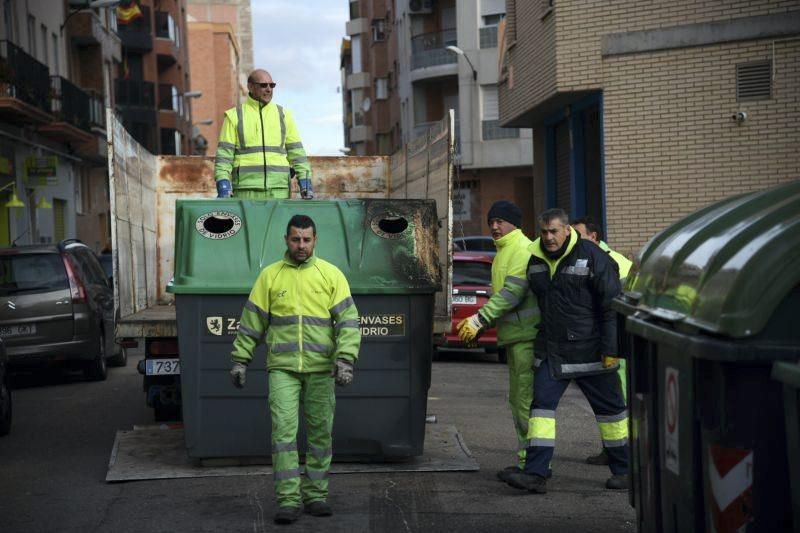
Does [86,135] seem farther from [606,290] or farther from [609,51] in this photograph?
[606,290]

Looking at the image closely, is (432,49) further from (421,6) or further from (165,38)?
(165,38)

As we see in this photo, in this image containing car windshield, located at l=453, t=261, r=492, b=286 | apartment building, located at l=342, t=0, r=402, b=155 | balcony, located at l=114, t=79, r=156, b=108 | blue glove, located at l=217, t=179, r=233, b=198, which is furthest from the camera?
apartment building, located at l=342, t=0, r=402, b=155

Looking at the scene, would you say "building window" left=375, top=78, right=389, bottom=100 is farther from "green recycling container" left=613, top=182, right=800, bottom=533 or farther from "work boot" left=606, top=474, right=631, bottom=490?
"green recycling container" left=613, top=182, right=800, bottom=533

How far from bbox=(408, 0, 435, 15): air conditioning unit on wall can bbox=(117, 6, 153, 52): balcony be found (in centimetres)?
1300

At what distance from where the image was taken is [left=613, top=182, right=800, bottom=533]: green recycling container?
4457mm

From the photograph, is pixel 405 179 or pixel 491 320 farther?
pixel 405 179

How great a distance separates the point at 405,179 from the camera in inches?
515

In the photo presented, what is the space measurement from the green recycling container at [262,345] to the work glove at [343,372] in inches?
56.5

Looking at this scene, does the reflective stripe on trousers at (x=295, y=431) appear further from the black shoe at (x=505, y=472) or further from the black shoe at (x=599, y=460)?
the black shoe at (x=599, y=460)

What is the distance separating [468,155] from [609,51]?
28.1 meters

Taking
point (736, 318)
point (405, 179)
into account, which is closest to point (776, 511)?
point (736, 318)

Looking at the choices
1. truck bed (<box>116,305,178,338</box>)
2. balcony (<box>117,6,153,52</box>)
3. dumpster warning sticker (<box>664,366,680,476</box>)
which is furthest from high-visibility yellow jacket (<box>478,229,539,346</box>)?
balcony (<box>117,6,153,52</box>)

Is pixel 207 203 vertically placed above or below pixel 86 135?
below

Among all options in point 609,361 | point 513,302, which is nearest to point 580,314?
point 609,361
